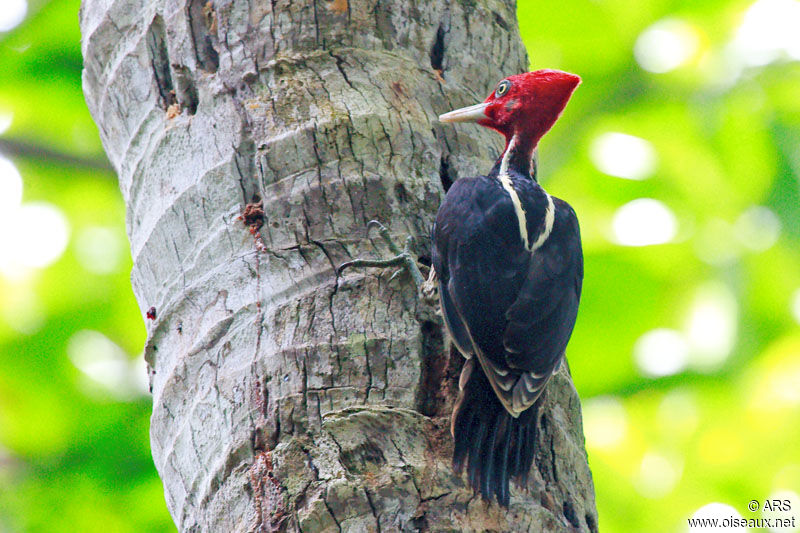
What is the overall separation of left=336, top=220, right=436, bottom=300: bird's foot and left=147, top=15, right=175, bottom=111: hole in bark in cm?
81

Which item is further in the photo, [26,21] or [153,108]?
[26,21]

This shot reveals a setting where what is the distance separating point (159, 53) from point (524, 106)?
1198 mm

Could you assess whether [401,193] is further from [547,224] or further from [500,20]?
[500,20]

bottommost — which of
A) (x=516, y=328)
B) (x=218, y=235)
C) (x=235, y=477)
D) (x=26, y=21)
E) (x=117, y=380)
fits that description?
(x=235, y=477)

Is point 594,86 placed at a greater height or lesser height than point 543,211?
greater

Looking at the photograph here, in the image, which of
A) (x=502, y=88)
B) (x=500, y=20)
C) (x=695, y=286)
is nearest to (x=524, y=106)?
(x=502, y=88)

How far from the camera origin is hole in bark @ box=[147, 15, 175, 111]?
2.61 m

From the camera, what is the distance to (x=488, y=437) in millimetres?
2188

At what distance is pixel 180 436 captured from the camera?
7.14 feet

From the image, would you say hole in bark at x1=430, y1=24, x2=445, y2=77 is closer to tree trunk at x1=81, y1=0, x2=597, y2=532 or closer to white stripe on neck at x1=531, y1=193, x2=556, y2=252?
tree trunk at x1=81, y1=0, x2=597, y2=532

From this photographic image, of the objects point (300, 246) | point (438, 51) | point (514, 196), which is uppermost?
point (438, 51)

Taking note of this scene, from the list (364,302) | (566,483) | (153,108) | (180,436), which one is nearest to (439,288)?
(364,302)

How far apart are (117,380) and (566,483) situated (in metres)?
3.16

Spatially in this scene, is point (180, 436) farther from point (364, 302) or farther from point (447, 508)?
point (447, 508)
